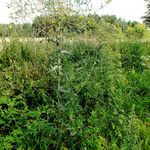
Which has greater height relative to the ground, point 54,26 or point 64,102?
point 54,26

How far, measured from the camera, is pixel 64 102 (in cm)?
505

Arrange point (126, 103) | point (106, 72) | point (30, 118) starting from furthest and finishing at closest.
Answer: point (126, 103), point (106, 72), point (30, 118)

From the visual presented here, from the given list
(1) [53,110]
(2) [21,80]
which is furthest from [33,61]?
(1) [53,110]

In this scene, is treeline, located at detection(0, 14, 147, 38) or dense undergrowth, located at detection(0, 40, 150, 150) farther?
treeline, located at detection(0, 14, 147, 38)

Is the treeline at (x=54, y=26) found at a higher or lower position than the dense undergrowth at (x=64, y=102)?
higher

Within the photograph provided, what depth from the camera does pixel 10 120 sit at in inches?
192

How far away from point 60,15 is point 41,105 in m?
1.21

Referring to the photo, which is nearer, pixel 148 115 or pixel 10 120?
pixel 10 120

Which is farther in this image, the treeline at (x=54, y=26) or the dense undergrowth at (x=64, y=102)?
the treeline at (x=54, y=26)

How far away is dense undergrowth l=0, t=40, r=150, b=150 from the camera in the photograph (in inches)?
189

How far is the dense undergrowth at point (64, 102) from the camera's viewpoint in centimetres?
480

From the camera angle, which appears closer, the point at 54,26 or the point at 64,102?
the point at 64,102

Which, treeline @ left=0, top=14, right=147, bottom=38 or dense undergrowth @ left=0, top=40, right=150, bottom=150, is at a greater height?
treeline @ left=0, top=14, right=147, bottom=38

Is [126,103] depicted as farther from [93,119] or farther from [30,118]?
[30,118]
